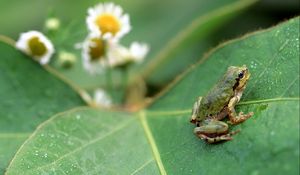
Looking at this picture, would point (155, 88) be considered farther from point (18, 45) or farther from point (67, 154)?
point (67, 154)

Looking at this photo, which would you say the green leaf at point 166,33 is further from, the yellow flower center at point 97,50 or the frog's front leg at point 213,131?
the frog's front leg at point 213,131

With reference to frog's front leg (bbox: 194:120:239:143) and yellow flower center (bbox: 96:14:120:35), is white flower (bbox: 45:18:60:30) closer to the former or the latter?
yellow flower center (bbox: 96:14:120:35)

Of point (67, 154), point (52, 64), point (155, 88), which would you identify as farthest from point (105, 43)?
point (67, 154)

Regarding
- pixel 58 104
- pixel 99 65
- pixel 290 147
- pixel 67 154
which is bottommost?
pixel 290 147

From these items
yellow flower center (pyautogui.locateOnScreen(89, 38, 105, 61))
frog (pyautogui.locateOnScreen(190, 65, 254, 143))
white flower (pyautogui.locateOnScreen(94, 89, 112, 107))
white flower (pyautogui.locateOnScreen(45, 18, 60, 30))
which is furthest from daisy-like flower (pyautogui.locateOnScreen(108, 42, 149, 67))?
frog (pyautogui.locateOnScreen(190, 65, 254, 143))

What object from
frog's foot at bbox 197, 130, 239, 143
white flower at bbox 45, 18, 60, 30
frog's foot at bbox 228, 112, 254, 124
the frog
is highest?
white flower at bbox 45, 18, 60, 30

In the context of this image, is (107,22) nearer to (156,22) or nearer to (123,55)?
(123,55)
